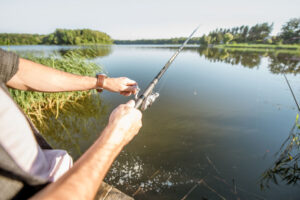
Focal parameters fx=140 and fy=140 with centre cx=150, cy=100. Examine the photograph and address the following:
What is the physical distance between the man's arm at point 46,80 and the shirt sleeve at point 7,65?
0.24ft

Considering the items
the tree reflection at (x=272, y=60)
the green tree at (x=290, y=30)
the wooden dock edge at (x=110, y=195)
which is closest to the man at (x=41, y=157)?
the wooden dock edge at (x=110, y=195)

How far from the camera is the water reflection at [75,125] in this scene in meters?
3.79

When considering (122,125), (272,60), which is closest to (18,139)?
(122,125)

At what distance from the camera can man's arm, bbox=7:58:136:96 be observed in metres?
1.08

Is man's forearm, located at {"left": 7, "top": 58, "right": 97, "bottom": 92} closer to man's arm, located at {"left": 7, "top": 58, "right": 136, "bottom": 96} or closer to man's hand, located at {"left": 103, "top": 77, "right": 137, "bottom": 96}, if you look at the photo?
man's arm, located at {"left": 7, "top": 58, "right": 136, "bottom": 96}

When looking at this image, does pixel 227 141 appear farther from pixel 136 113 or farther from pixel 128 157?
pixel 136 113

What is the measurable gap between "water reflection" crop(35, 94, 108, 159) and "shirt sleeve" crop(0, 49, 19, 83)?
9.79ft

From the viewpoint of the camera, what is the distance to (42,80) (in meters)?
1.22

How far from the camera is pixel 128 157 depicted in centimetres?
338

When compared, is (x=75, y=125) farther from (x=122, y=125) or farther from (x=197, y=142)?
(x=122, y=125)

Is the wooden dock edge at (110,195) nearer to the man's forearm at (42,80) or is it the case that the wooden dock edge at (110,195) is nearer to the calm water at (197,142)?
the calm water at (197,142)

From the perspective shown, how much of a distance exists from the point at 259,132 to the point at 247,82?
20.4 feet

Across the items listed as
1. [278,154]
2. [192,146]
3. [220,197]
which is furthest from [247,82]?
[220,197]

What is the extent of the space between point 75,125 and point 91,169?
15.1 feet
